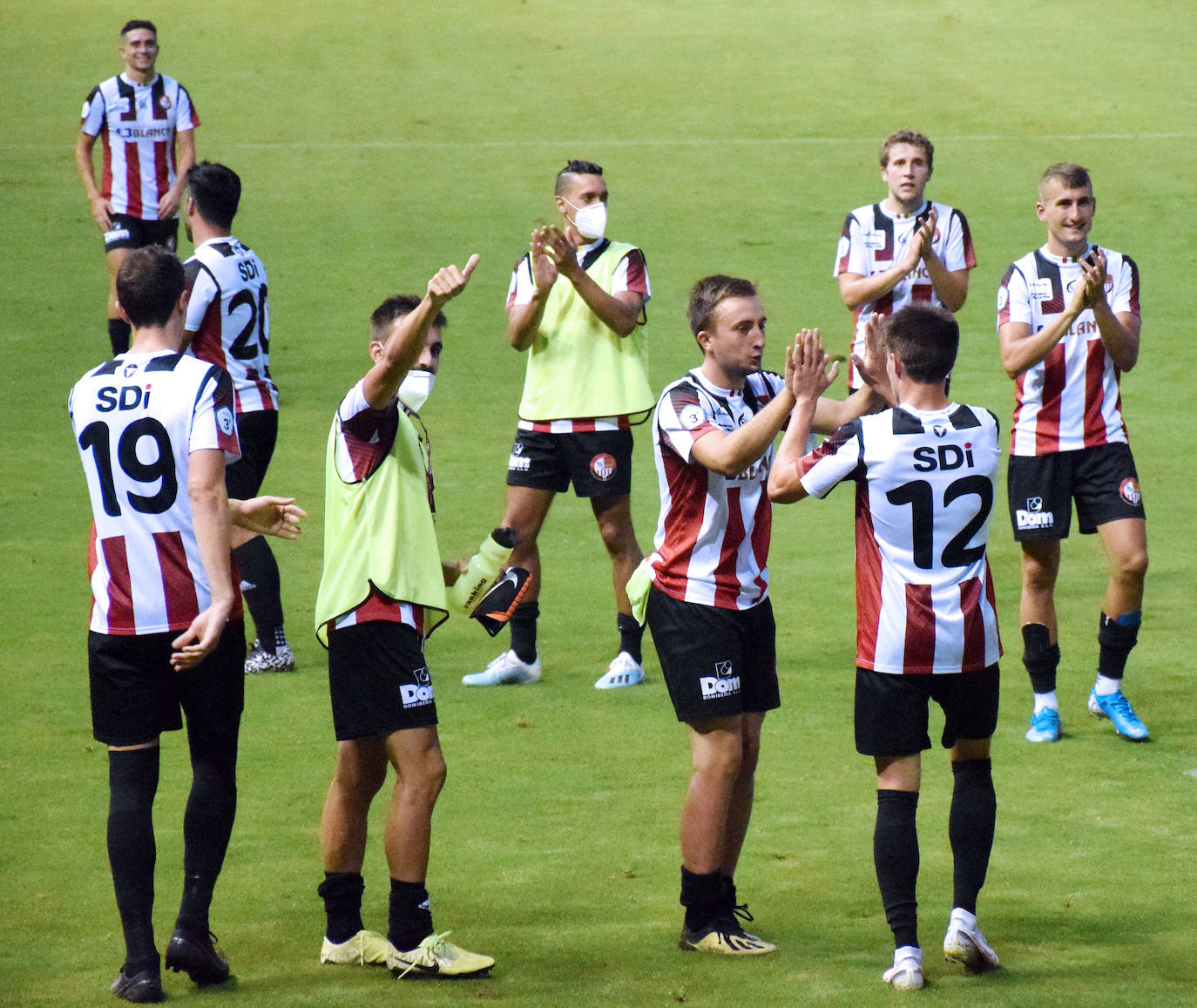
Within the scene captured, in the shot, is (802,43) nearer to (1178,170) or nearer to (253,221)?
(1178,170)

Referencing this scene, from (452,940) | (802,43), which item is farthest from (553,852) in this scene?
(802,43)

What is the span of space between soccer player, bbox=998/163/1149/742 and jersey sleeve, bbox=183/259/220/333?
10.5 feet

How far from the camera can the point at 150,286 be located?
14.7ft

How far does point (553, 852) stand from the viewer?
18.2 feet

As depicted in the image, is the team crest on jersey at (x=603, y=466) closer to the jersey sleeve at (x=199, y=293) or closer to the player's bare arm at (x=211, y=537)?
the jersey sleeve at (x=199, y=293)

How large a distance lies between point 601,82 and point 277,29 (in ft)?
14.3

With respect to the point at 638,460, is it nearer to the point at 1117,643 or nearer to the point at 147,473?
the point at 1117,643

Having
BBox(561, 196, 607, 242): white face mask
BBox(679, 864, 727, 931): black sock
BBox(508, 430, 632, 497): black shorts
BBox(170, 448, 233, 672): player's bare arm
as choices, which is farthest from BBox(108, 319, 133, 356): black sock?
BBox(679, 864, 727, 931): black sock

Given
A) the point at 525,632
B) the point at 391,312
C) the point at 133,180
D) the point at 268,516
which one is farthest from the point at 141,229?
the point at 268,516

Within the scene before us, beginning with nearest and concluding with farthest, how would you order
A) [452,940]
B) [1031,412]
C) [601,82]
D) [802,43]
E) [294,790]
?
[452,940], [294,790], [1031,412], [601,82], [802,43]

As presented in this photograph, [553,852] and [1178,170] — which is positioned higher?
[1178,170]

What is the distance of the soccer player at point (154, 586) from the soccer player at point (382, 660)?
31cm

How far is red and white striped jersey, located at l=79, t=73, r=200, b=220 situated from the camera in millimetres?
12336

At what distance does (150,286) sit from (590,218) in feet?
10.3
